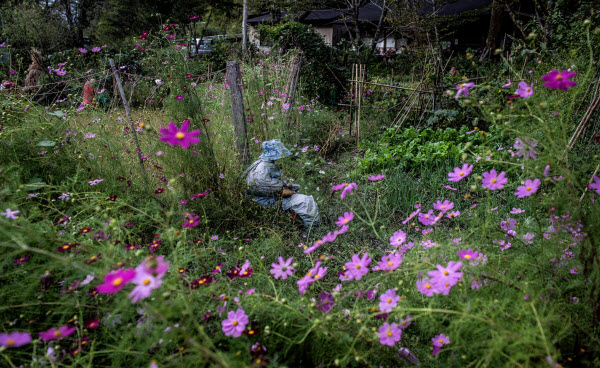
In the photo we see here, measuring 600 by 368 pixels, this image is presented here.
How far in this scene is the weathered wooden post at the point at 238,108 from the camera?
2.96 meters

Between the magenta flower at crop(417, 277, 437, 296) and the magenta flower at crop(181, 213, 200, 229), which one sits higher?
the magenta flower at crop(417, 277, 437, 296)

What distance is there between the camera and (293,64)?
4.14 metres

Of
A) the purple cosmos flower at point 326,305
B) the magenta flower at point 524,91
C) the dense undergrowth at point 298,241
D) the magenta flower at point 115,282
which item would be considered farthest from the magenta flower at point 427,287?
the magenta flower at point 115,282

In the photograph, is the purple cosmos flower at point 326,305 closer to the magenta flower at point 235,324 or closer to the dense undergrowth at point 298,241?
the dense undergrowth at point 298,241

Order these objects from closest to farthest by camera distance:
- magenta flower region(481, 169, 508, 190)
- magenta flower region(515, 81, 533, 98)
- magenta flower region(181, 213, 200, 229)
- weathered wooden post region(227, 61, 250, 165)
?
1. magenta flower region(515, 81, 533, 98)
2. magenta flower region(481, 169, 508, 190)
3. magenta flower region(181, 213, 200, 229)
4. weathered wooden post region(227, 61, 250, 165)

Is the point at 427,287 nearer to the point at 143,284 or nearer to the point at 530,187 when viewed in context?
the point at 530,187

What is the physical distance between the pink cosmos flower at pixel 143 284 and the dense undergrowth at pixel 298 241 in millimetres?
10

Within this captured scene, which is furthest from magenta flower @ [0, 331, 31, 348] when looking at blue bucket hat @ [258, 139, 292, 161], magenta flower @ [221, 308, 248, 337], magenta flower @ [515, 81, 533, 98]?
blue bucket hat @ [258, 139, 292, 161]

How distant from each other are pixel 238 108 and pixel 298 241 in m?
1.35

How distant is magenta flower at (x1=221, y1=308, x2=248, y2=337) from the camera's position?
3.14 ft

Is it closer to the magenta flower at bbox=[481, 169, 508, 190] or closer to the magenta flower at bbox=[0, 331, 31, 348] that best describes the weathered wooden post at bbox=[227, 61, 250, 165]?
the magenta flower at bbox=[481, 169, 508, 190]

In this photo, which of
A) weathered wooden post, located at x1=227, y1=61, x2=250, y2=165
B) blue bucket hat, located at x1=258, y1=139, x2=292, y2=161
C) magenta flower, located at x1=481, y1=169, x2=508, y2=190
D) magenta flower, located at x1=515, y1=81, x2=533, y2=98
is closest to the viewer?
magenta flower, located at x1=515, y1=81, x2=533, y2=98

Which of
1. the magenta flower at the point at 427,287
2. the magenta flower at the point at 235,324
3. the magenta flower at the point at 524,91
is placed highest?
the magenta flower at the point at 524,91

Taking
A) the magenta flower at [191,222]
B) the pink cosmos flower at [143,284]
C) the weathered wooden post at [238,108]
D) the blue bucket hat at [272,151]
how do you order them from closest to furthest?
the pink cosmos flower at [143,284] < the magenta flower at [191,222] < the blue bucket hat at [272,151] < the weathered wooden post at [238,108]
